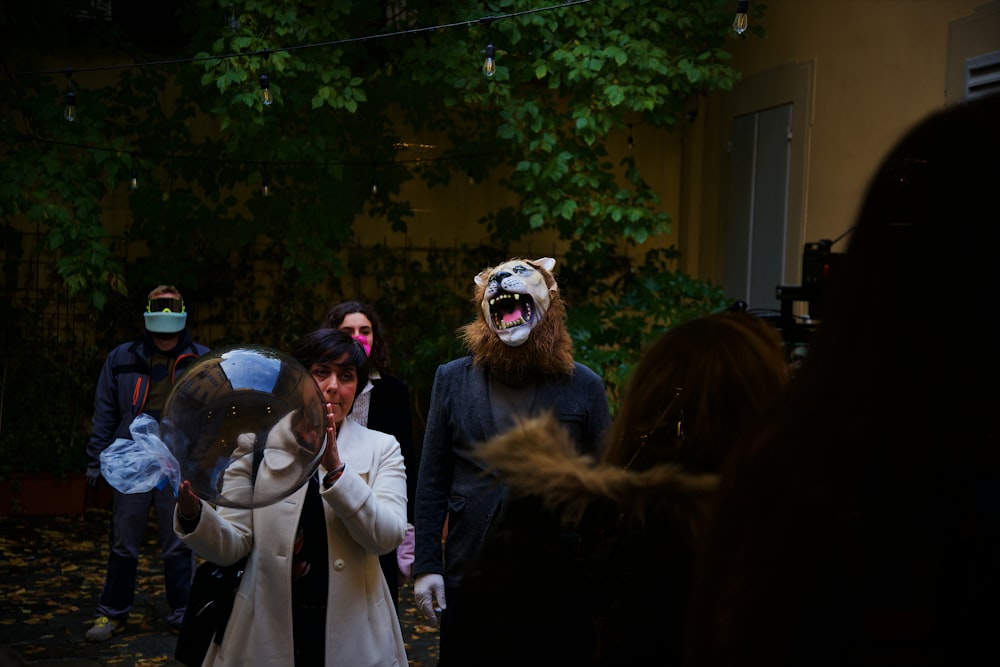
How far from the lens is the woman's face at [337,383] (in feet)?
11.5

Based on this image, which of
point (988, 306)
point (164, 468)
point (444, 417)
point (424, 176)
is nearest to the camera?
point (988, 306)

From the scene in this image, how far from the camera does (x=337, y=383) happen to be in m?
3.52

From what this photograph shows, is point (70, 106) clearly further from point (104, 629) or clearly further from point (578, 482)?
point (578, 482)

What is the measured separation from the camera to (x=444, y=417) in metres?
4.10

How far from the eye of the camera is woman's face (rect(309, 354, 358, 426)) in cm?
349

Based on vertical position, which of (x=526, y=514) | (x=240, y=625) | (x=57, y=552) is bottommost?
(x=57, y=552)

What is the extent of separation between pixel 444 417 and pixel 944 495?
3055 millimetres

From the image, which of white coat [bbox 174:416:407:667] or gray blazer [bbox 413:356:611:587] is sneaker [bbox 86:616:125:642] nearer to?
gray blazer [bbox 413:356:611:587]

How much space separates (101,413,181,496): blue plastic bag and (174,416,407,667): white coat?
165 millimetres

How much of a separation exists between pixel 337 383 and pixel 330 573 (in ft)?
2.10

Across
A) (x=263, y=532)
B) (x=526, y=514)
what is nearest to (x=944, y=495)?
(x=526, y=514)

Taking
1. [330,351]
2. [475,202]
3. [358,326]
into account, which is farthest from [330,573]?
[475,202]

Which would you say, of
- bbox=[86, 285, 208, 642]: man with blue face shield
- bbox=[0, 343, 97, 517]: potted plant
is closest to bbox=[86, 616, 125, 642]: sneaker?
bbox=[86, 285, 208, 642]: man with blue face shield

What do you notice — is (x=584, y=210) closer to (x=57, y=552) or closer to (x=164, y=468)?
(x=57, y=552)
